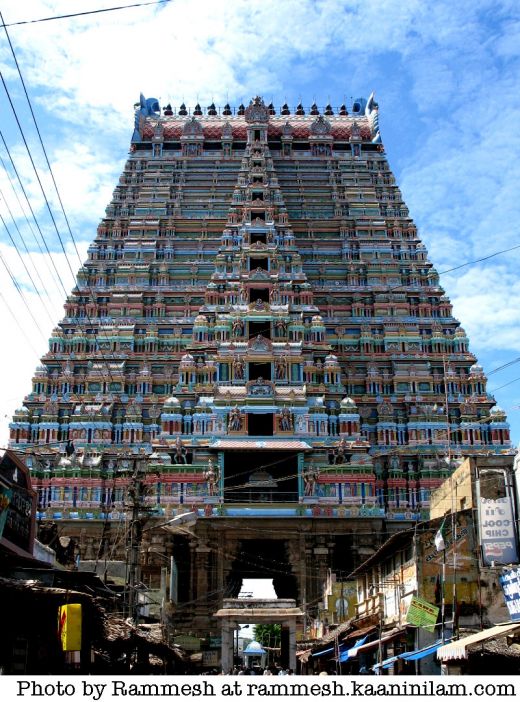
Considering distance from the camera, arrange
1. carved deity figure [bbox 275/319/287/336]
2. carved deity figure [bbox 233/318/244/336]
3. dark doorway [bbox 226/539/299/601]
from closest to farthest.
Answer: dark doorway [bbox 226/539/299/601]
carved deity figure [bbox 233/318/244/336]
carved deity figure [bbox 275/319/287/336]

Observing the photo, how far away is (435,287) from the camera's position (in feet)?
253

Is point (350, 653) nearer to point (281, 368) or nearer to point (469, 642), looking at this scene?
point (469, 642)

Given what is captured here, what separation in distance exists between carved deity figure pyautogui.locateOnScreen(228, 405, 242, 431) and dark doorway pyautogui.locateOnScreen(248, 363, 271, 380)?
523 cm

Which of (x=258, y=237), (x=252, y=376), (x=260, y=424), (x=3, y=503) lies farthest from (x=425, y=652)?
(x=258, y=237)

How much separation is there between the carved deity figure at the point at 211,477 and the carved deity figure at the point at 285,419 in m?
5.25

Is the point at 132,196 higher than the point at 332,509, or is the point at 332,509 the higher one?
the point at 132,196

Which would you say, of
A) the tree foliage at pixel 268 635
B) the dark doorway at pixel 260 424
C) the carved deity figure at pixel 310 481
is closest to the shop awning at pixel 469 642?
the carved deity figure at pixel 310 481

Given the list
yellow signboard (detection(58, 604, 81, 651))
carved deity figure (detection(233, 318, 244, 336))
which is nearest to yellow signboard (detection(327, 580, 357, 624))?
carved deity figure (detection(233, 318, 244, 336))

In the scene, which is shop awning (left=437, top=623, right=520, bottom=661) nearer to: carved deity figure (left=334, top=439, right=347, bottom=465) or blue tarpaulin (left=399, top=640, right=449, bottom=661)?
blue tarpaulin (left=399, top=640, right=449, bottom=661)

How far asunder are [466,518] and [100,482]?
35.4 metres

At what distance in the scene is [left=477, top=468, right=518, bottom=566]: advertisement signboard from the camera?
2758cm

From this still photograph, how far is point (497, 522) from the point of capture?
2781 centimetres

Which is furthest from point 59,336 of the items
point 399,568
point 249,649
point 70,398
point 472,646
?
point 472,646
